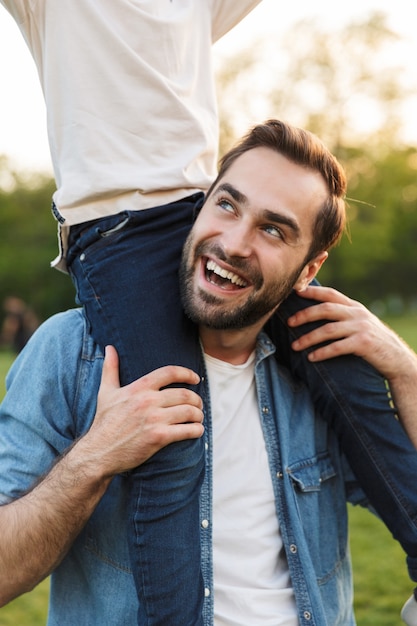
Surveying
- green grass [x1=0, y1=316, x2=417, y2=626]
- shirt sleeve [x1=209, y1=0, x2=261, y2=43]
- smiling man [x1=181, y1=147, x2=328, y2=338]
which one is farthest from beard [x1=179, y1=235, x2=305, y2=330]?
green grass [x1=0, y1=316, x2=417, y2=626]

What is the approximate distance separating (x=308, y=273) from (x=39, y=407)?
1032mm

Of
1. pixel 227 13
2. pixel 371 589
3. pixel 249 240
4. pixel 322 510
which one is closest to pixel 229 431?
pixel 322 510

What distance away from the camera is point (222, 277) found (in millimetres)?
2309

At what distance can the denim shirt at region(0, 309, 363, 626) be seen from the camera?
2145 mm

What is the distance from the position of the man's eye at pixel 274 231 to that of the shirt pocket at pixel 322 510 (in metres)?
0.76

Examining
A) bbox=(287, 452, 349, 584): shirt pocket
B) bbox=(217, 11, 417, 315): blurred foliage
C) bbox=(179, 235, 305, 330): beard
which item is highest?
bbox=(179, 235, 305, 330): beard

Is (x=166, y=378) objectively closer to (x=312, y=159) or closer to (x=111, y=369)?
(x=111, y=369)

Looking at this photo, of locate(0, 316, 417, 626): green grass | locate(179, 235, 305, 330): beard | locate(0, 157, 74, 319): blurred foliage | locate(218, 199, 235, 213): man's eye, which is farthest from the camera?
locate(0, 157, 74, 319): blurred foliage

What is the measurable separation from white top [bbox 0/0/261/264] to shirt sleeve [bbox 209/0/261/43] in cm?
25

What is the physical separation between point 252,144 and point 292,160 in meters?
0.16

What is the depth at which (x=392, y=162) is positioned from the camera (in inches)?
1422

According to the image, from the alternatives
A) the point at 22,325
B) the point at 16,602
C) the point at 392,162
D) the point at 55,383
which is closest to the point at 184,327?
the point at 55,383

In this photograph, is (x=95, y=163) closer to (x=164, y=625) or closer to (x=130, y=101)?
(x=130, y=101)

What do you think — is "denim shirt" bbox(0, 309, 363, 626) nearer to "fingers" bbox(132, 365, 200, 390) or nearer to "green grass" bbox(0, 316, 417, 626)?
"fingers" bbox(132, 365, 200, 390)
